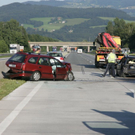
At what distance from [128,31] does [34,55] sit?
438ft

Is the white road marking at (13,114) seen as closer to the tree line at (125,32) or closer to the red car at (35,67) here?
the red car at (35,67)

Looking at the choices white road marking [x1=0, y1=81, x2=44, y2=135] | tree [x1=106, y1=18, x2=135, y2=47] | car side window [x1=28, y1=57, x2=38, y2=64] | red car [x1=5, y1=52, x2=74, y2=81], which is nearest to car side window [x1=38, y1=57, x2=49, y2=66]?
red car [x1=5, y1=52, x2=74, y2=81]

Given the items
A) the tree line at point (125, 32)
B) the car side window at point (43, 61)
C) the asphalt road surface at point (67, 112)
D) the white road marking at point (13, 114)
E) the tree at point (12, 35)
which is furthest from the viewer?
the tree at point (12, 35)

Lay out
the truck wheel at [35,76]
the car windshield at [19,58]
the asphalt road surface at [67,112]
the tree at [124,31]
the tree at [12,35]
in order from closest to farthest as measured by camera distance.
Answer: the asphalt road surface at [67,112]
the car windshield at [19,58]
the truck wheel at [35,76]
the tree at [124,31]
the tree at [12,35]

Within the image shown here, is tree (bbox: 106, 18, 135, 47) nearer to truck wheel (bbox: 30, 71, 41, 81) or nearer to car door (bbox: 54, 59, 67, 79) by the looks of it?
car door (bbox: 54, 59, 67, 79)

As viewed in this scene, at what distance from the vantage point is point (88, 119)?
365 inches

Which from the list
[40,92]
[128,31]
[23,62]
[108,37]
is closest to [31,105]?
[40,92]

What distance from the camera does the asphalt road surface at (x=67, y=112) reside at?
8031 millimetres

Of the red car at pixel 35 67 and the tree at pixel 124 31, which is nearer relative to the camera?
the red car at pixel 35 67

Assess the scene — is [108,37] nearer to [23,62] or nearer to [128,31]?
[23,62]

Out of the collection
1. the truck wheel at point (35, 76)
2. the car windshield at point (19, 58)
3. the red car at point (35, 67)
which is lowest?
the truck wheel at point (35, 76)

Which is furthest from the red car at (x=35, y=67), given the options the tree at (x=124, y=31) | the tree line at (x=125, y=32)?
the tree at (x=124, y=31)

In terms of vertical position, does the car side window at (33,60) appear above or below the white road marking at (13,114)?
above

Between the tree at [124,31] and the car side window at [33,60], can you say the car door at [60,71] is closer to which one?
the car side window at [33,60]
